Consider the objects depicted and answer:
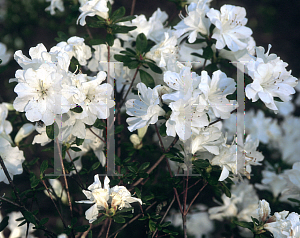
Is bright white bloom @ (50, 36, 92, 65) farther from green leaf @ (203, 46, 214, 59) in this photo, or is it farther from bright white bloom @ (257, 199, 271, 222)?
bright white bloom @ (257, 199, 271, 222)

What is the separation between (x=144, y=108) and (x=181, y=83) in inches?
5.8

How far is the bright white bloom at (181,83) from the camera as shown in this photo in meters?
0.93

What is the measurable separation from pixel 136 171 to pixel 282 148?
3.24ft

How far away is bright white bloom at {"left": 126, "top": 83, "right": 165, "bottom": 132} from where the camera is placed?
0.93 meters

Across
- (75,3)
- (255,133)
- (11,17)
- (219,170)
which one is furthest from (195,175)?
(11,17)

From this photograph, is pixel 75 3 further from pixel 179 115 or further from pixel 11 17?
pixel 11 17

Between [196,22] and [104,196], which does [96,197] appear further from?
[196,22]

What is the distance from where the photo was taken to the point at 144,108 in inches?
39.1

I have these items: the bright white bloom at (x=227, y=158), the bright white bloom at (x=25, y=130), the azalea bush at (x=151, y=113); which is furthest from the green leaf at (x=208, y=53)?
the bright white bloom at (x=25, y=130)

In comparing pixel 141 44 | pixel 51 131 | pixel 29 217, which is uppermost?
pixel 141 44

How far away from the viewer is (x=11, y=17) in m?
2.20

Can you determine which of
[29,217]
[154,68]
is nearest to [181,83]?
[154,68]

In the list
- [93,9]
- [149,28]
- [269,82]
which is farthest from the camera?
[149,28]

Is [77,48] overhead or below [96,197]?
overhead
